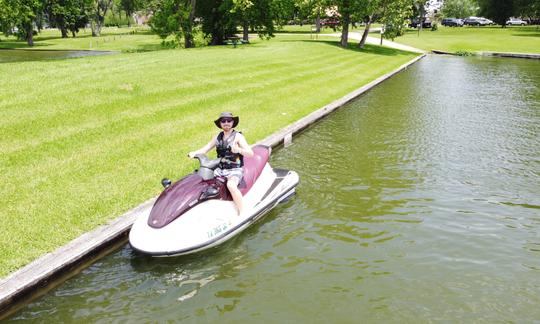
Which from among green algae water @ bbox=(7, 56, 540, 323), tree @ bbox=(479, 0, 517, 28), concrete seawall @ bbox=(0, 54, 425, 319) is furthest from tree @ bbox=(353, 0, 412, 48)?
tree @ bbox=(479, 0, 517, 28)

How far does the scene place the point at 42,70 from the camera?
59.7 feet

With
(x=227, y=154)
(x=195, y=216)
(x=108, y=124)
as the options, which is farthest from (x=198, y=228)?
(x=108, y=124)

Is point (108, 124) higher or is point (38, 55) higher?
point (38, 55)

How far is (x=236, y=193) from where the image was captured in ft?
24.3

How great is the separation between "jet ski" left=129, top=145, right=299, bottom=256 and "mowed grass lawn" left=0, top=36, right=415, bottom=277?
3.99ft

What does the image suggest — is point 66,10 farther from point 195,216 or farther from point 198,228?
point 198,228

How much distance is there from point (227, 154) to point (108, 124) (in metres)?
6.07

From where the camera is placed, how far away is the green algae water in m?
5.74

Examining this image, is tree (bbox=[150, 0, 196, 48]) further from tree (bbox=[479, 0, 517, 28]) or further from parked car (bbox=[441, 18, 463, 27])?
tree (bbox=[479, 0, 517, 28])

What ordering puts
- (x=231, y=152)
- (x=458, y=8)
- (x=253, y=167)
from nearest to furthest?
1. (x=231, y=152)
2. (x=253, y=167)
3. (x=458, y=8)

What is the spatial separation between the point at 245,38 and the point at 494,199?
3847 cm

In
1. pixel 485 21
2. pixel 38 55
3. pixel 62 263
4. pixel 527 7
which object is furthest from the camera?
pixel 485 21

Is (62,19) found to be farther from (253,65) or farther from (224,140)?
(224,140)

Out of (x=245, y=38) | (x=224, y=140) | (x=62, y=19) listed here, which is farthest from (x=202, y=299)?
(x=62, y=19)
